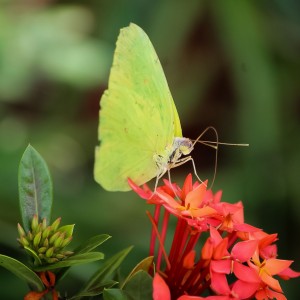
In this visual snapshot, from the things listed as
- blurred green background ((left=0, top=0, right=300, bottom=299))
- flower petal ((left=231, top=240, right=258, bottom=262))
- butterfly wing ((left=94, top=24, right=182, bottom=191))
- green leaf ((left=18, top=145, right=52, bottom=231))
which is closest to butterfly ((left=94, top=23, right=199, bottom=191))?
butterfly wing ((left=94, top=24, right=182, bottom=191))

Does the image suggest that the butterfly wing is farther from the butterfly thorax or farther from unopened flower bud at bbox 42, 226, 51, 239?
unopened flower bud at bbox 42, 226, 51, 239

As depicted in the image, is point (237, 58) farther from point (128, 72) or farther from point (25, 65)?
point (128, 72)

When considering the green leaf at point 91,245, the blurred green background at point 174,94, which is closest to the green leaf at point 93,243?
the green leaf at point 91,245

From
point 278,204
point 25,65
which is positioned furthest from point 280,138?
point 25,65

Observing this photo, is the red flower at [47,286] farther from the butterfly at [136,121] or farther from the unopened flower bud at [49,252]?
the butterfly at [136,121]

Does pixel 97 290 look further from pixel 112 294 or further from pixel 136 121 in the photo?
pixel 136 121

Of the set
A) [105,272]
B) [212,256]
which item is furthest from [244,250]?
[105,272]
